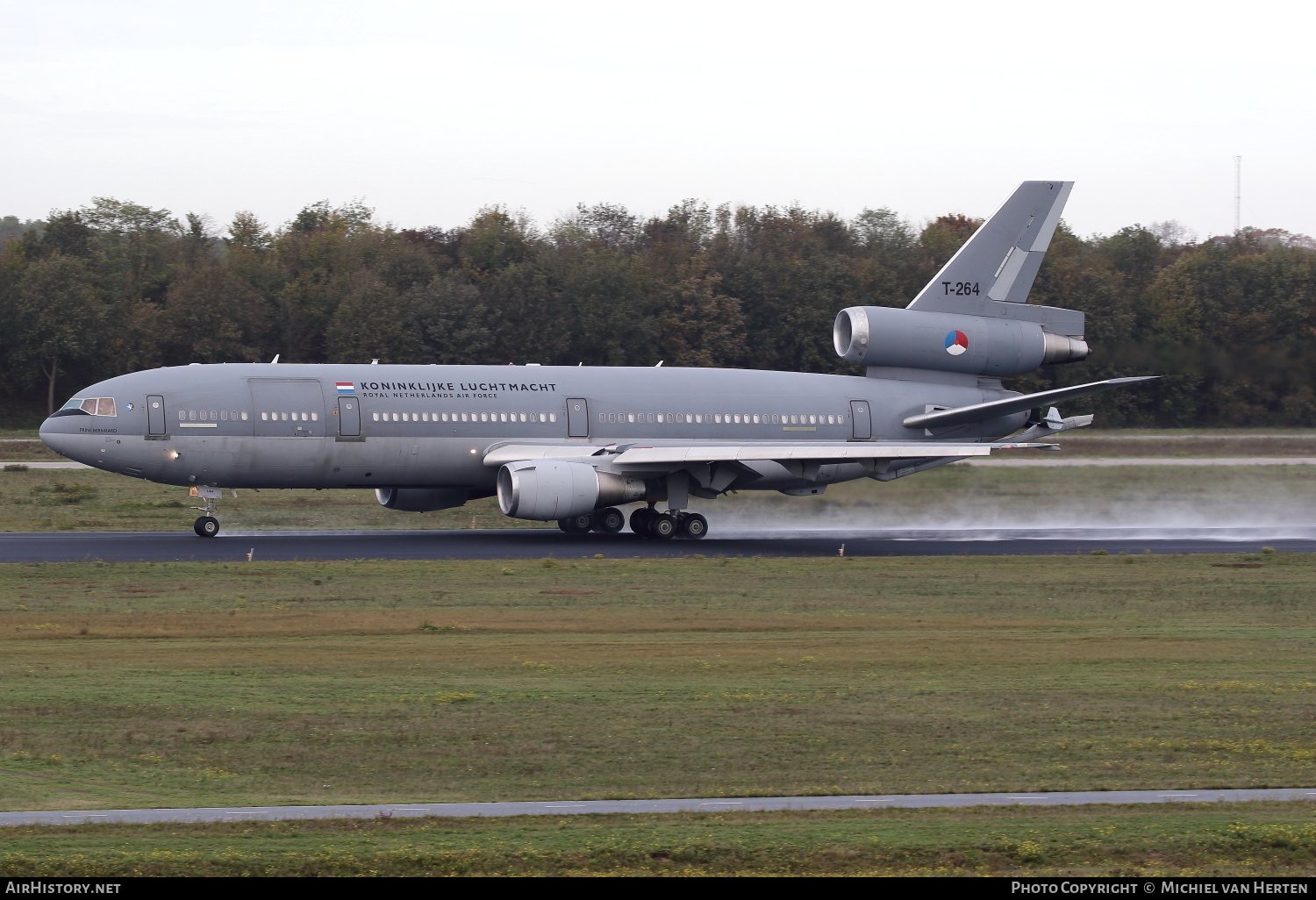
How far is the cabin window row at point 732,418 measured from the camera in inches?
1500

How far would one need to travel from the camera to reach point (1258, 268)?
151 ft

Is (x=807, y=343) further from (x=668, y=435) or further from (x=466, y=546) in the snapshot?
(x=466, y=546)

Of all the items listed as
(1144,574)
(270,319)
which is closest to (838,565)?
(1144,574)

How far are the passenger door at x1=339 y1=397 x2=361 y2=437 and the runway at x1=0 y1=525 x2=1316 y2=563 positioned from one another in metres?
2.81

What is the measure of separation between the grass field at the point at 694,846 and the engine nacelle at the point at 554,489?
75.1 feet

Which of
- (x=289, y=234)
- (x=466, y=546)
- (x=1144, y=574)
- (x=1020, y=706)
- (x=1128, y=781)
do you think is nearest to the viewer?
(x=1128, y=781)

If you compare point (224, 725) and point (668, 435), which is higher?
point (668, 435)

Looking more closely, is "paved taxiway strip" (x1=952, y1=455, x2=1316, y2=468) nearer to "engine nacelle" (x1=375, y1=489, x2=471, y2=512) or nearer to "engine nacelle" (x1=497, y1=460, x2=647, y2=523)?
"engine nacelle" (x1=497, y1=460, x2=647, y2=523)

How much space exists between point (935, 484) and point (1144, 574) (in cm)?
1447

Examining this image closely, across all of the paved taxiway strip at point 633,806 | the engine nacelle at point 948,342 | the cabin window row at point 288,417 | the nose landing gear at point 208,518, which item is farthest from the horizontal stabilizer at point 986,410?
the paved taxiway strip at point 633,806

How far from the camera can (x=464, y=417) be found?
118 ft

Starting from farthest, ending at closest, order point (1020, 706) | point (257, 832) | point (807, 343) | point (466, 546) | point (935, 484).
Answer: point (807, 343), point (935, 484), point (466, 546), point (1020, 706), point (257, 832)

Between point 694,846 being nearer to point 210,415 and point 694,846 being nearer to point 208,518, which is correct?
point 210,415

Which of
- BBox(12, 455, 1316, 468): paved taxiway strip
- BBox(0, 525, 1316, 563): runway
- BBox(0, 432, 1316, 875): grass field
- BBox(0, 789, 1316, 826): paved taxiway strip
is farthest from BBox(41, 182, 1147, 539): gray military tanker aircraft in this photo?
BBox(0, 789, 1316, 826): paved taxiway strip
